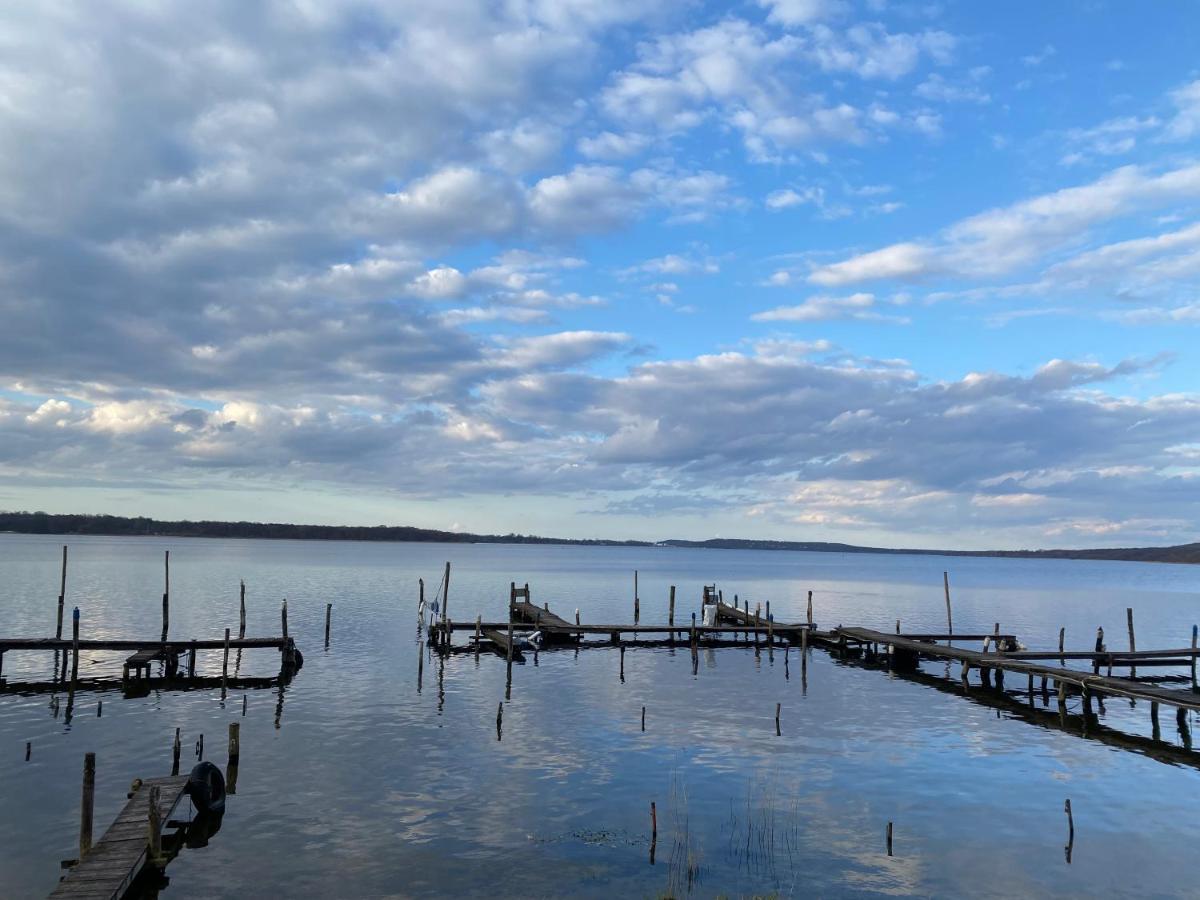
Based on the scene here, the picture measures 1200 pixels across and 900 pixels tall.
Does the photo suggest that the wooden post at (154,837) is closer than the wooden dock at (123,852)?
No

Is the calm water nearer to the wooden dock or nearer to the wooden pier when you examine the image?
the wooden dock

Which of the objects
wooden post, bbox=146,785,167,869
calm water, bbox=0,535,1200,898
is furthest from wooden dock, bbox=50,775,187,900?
calm water, bbox=0,535,1200,898

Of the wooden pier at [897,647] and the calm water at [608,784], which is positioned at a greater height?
the wooden pier at [897,647]

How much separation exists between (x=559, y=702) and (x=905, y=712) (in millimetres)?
14457

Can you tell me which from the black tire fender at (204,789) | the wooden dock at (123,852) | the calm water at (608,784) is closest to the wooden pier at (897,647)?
the calm water at (608,784)

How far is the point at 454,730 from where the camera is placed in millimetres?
29828

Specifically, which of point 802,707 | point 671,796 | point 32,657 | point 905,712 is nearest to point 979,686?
point 905,712

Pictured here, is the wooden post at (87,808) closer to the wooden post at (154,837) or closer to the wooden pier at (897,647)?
the wooden post at (154,837)

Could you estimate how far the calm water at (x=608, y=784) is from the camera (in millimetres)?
17844

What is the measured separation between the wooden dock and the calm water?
3.16 ft

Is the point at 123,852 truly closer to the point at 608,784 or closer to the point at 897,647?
the point at 608,784

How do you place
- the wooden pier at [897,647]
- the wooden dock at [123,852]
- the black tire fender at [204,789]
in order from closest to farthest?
the wooden dock at [123,852] → the black tire fender at [204,789] → the wooden pier at [897,647]

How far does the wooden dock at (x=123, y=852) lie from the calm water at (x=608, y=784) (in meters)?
0.96

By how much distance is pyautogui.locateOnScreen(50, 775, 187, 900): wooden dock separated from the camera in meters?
15.4
